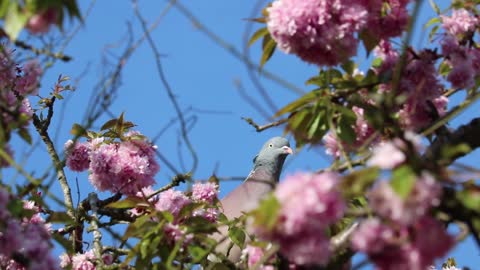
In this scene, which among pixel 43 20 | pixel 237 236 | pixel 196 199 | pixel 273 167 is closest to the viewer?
pixel 43 20

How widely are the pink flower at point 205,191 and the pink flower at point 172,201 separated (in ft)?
1.51

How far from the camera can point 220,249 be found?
193 inches

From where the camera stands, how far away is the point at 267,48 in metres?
2.94

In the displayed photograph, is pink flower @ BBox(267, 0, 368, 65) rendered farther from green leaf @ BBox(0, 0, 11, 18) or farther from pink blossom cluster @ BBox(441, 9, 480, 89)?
green leaf @ BBox(0, 0, 11, 18)

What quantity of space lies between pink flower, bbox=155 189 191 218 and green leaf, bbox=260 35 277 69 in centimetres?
87

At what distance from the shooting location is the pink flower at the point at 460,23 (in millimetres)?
2994

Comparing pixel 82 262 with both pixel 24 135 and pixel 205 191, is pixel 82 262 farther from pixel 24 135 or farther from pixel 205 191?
pixel 24 135

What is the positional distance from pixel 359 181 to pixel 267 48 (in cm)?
129

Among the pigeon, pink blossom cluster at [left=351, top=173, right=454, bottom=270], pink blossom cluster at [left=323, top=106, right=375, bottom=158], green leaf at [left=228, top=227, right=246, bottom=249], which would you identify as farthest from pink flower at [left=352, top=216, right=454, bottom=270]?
the pigeon

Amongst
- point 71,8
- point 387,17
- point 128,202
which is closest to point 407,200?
point 71,8

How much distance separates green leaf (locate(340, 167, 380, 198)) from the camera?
5.63 feet

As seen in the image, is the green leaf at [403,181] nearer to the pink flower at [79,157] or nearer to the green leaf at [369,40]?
the green leaf at [369,40]

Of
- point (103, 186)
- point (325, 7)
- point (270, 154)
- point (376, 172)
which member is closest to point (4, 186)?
point (325, 7)

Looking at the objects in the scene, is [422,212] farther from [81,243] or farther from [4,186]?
[81,243]
